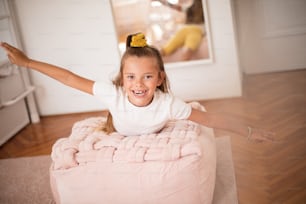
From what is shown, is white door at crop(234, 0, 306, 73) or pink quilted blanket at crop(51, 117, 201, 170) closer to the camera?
pink quilted blanket at crop(51, 117, 201, 170)

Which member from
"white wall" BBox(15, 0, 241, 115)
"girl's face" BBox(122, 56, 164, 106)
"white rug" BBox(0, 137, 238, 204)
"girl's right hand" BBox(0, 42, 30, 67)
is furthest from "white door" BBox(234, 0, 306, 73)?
"girl's right hand" BBox(0, 42, 30, 67)

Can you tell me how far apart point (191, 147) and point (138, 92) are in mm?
355

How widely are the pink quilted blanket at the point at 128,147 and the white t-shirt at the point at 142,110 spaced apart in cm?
6

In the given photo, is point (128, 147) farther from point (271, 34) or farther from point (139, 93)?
point (271, 34)

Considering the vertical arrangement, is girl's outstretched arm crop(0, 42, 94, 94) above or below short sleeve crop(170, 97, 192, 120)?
above

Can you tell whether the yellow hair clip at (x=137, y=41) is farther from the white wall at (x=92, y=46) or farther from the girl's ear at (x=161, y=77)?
the white wall at (x=92, y=46)

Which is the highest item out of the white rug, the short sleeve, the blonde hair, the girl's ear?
the blonde hair

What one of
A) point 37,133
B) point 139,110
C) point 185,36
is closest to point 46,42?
point 37,133

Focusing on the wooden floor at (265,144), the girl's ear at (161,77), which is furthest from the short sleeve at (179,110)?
the wooden floor at (265,144)

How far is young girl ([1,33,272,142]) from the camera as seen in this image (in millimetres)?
1994

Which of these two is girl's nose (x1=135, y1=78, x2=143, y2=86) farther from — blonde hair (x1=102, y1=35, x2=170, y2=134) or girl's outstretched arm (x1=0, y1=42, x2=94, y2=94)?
girl's outstretched arm (x1=0, y1=42, x2=94, y2=94)

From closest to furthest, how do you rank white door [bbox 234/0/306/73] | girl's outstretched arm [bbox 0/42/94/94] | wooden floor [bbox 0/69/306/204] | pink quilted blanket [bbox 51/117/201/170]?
pink quilted blanket [bbox 51/117/201/170]
girl's outstretched arm [bbox 0/42/94/94]
wooden floor [bbox 0/69/306/204]
white door [bbox 234/0/306/73]

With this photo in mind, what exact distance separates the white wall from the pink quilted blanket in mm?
1195

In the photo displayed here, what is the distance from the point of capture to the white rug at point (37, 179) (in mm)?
2109
